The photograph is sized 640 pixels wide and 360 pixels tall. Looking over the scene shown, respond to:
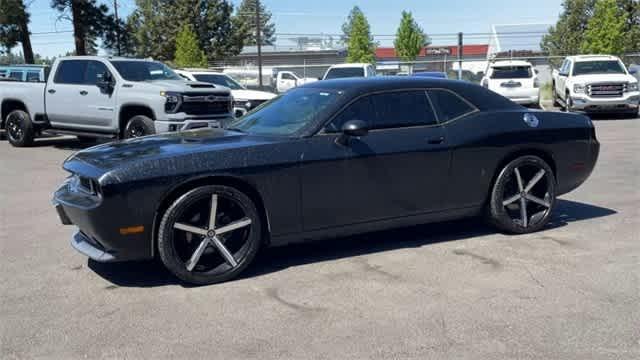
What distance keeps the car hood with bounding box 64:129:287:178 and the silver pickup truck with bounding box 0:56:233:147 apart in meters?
A: 5.66

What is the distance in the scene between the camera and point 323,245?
5.96 meters

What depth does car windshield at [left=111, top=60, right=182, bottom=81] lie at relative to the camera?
41.9 feet

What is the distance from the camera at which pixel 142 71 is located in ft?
42.6

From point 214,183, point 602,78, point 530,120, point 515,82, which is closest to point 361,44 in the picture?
point 515,82

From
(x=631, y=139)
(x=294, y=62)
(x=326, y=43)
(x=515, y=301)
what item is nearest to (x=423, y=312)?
(x=515, y=301)

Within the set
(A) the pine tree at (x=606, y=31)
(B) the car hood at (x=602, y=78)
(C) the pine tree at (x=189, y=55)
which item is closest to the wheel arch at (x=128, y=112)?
(B) the car hood at (x=602, y=78)

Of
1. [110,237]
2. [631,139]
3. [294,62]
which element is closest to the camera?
[110,237]

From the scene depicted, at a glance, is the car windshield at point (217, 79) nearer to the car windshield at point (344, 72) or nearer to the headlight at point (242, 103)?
the headlight at point (242, 103)

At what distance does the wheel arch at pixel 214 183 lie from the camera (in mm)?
4711

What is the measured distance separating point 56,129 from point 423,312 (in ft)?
39.3

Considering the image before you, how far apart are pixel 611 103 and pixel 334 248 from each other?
1581 centimetres

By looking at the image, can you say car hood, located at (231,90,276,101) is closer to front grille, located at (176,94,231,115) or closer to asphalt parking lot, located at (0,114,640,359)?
front grille, located at (176,94,231,115)

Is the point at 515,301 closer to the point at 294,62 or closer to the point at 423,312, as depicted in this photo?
the point at 423,312

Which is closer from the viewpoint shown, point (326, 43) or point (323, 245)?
point (323, 245)
